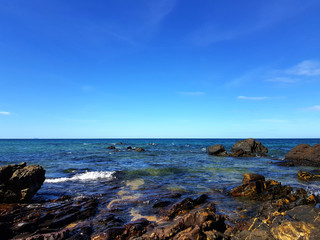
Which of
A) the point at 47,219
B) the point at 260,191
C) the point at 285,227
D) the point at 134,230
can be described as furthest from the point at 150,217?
the point at 260,191

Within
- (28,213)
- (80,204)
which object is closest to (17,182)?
(28,213)

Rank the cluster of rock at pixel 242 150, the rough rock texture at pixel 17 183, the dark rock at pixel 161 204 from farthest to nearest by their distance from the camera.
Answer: the cluster of rock at pixel 242 150, the rough rock texture at pixel 17 183, the dark rock at pixel 161 204

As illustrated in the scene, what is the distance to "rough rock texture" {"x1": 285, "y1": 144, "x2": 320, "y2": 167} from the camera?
27.6 meters

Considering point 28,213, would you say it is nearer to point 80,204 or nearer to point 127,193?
point 80,204

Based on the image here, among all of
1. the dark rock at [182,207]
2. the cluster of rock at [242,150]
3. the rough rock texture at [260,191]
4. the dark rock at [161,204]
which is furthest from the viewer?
the cluster of rock at [242,150]

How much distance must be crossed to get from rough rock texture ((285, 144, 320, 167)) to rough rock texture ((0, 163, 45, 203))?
103 ft

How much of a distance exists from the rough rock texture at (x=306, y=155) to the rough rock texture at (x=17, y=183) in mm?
31287

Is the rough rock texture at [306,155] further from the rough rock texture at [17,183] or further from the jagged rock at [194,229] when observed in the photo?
the rough rock texture at [17,183]

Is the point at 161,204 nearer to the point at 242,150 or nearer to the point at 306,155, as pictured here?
the point at 306,155

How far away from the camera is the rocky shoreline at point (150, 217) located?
594 centimetres

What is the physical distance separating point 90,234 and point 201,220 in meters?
3.86

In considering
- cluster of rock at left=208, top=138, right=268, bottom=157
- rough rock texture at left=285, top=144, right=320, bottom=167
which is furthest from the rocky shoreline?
cluster of rock at left=208, top=138, right=268, bottom=157

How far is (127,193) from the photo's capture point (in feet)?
39.1

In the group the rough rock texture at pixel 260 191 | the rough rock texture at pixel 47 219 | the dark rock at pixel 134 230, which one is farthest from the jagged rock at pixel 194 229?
the rough rock texture at pixel 260 191
